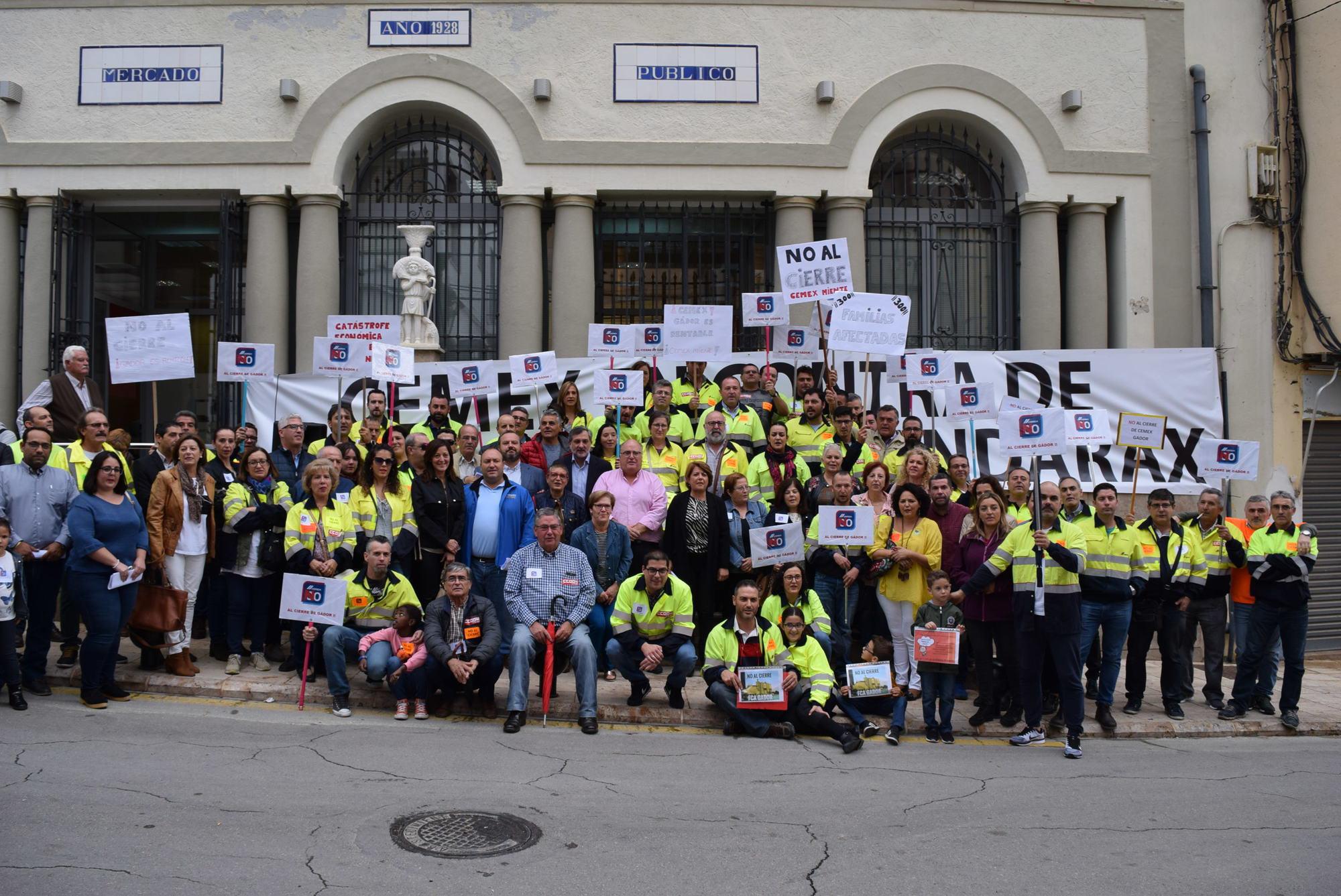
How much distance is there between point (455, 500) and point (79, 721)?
3264 mm

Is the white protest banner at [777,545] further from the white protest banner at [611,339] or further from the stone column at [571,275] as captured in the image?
the stone column at [571,275]

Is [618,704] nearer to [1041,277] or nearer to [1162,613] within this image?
[1162,613]

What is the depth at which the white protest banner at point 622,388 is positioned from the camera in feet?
35.7

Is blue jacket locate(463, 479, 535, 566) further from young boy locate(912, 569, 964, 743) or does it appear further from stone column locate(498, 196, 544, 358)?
stone column locate(498, 196, 544, 358)

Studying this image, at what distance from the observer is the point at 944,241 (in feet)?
50.4

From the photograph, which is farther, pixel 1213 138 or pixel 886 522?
pixel 1213 138

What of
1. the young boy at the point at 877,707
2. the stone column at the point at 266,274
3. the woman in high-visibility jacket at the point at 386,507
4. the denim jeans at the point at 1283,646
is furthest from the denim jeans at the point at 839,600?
the stone column at the point at 266,274

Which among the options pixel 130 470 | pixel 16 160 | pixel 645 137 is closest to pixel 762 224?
pixel 645 137

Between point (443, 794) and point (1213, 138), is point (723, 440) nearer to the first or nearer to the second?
point (443, 794)

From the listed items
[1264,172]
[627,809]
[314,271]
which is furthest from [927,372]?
[314,271]

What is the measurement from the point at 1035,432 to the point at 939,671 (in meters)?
2.23

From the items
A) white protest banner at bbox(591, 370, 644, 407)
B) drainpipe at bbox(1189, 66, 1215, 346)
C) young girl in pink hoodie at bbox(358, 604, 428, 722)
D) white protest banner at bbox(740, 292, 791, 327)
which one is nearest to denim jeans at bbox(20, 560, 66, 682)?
young girl in pink hoodie at bbox(358, 604, 428, 722)

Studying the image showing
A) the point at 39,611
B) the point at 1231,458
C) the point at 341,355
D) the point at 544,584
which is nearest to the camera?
the point at 39,611

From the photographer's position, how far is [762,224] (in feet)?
50.4
